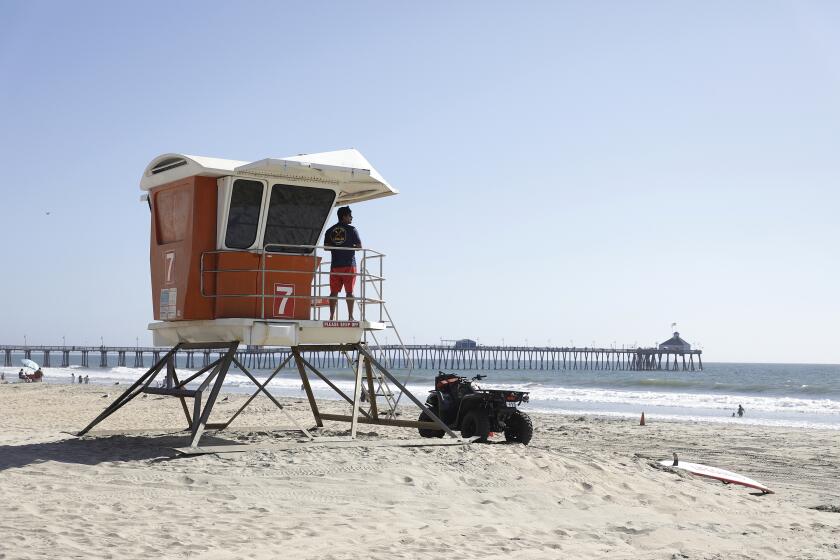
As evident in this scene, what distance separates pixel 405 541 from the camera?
7.71 metres

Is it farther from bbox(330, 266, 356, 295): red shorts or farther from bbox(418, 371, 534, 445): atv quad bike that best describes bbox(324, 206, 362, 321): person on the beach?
bbox(418, 371, 534, 445): atv quad bike

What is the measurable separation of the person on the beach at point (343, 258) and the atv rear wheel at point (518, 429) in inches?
148

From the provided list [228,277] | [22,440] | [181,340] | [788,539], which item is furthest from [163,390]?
[788,539]

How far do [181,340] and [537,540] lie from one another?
6.89 metres

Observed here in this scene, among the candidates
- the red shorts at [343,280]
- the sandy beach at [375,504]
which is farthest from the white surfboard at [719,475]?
the red shorts at [343,280]

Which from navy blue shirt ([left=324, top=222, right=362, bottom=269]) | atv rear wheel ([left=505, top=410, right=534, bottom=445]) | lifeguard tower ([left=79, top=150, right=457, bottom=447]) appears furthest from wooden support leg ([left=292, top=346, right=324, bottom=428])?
atv rear wheel ([left=505, top=410, right=534, bottom=445])

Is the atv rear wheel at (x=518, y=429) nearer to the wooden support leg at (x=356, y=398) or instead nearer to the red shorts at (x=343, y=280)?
the wooden support leg at (x=356, y=398)

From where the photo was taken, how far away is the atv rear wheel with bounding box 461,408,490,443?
14.9 metres

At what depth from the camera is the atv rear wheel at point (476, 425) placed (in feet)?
48.8

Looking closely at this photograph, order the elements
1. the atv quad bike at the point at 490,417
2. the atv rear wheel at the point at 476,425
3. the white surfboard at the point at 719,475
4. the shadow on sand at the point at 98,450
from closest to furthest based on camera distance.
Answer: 1. the shadow on sand at the point at 98,450
2. the white surfboard at the point at 719,475
3. the atv rear wheel at the point at 476,425
4. the atv quad bike at the point at 490,417

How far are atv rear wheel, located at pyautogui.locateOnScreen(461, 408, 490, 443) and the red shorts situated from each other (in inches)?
134

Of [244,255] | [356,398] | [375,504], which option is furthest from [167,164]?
[375,504]

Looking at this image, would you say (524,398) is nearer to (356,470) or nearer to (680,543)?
(356,470)

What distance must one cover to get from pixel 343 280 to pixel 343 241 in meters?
0.60
